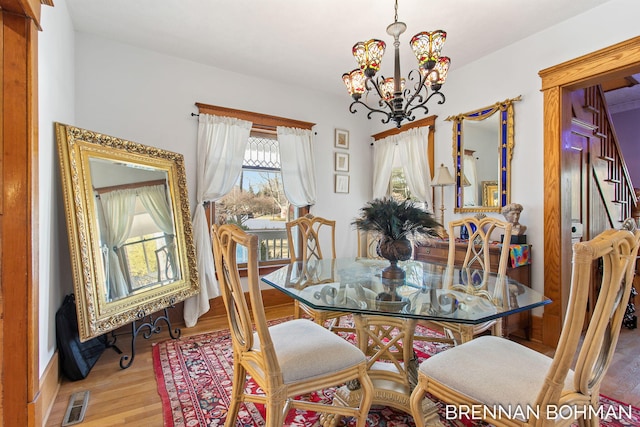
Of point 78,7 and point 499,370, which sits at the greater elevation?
point 78,7

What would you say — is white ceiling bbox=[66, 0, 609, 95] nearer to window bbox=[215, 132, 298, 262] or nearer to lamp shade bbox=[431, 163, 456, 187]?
window bbox=[215, 132, 298, 262]

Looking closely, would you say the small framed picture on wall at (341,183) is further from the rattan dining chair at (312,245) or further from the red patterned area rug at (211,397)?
the red patterned area rug at (211,397)

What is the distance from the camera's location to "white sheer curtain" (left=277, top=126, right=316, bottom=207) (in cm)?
390

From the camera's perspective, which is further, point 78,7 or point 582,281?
point 78,7

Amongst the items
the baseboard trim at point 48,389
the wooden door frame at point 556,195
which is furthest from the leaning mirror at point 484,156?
the baseboard trim at point 48,389

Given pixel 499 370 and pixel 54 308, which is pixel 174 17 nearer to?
pixel 54 308

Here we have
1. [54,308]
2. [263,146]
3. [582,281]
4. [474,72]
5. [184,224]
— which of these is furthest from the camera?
[263,146]

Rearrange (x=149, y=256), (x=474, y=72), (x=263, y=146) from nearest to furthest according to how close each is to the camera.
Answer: (x=149, y=256) < (x=474, y=72) < (x=263, y=146)

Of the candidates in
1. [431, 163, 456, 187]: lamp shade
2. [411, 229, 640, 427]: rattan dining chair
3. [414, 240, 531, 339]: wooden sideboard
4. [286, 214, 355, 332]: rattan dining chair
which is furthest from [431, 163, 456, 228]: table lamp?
[411, 229, 640, 427]: rattan dining chair

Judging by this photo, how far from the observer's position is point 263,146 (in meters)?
3.88

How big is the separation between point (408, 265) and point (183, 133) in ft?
8.65

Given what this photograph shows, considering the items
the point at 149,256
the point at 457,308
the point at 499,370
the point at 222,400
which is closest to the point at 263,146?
the point at 149,256

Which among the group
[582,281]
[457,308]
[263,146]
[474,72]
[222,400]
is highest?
[474,72]

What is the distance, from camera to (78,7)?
250cm
